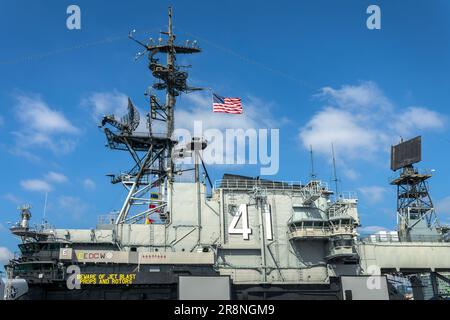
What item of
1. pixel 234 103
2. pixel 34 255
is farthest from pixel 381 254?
pixel 34 255

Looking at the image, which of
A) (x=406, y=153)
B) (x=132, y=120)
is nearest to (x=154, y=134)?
(x=132, y=120)

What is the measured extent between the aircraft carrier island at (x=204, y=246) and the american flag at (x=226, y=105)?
492 centimetres

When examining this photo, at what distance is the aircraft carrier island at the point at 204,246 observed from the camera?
117 ft

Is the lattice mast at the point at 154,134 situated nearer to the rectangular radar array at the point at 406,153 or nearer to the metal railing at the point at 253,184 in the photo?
the metal railing at the point at 253,184

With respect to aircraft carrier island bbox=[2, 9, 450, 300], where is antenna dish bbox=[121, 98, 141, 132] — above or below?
above

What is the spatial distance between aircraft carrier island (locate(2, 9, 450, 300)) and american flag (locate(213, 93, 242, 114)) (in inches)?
194

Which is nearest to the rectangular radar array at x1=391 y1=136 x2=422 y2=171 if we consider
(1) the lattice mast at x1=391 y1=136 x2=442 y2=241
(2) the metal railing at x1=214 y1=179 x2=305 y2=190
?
(1) the lattice mast at x1=391 y1=136 x2=442 y2=241

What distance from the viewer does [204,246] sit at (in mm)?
39438

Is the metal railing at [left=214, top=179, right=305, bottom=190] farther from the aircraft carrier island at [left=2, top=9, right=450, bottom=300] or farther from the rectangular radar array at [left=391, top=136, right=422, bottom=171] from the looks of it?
the rectangular radar array at [left=391, top=136, right=422, bottom=171]

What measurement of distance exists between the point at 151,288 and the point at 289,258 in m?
12.9

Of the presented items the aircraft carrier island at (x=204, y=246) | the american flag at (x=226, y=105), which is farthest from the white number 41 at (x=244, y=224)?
the american flag at (x=226, y=105)

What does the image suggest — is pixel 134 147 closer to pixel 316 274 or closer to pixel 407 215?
pixel 316 274

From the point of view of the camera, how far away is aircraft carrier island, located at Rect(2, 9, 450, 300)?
3566 cm

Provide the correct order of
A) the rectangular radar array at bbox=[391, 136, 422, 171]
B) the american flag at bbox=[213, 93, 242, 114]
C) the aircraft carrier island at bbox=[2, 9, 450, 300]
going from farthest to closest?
the rectangular radar array at bbox=[391, 136, 422, 171] < the american flag at bbox=[213, 93, 242, 114] < the aircraft carrier island at bbox=[2, 9, 450, 300]
